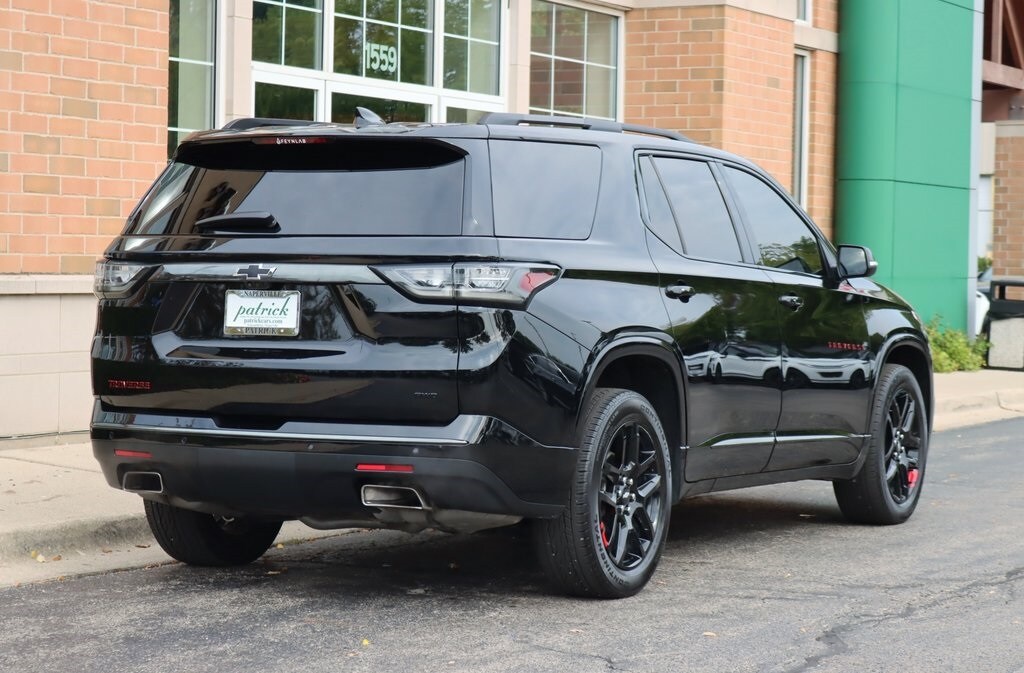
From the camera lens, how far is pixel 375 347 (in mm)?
5520

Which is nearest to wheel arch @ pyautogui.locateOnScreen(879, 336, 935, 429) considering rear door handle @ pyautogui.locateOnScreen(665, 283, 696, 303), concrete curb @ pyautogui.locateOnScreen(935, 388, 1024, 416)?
rear door handle @ pyautogui.locateOnScreen(665, 283, 696, 303)

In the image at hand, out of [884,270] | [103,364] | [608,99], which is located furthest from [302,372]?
[884,270]

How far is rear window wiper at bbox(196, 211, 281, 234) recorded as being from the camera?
5.81 metres

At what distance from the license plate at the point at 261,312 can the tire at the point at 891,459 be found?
3.55 m

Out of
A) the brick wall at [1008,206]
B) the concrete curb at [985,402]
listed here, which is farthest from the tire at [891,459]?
the brick wall at [1008,206]

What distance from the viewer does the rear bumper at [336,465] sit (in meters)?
5.45

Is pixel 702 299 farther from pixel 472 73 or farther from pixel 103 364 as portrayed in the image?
pixel 472 73

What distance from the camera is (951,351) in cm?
1931

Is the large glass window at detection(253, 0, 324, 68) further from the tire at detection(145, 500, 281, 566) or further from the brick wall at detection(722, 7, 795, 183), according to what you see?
the tire at detection(145, 500, 281, 566)

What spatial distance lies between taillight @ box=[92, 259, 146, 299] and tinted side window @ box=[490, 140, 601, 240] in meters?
1.41

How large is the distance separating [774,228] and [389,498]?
2.79m

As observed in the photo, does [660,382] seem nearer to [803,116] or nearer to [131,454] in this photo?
[131,454]

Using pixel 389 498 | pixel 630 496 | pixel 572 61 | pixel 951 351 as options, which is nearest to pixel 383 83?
pixel 572 61

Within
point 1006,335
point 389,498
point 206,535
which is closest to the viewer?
point 389,498
